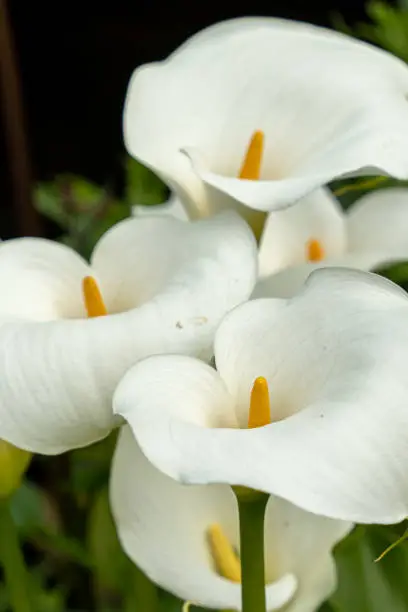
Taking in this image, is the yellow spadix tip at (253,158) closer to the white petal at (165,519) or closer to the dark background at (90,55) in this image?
the white petal at (165,519)

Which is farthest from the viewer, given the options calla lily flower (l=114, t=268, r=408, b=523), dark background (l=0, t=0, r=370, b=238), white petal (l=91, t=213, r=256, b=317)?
dark background (l=0, t=0, r=370, b=238)

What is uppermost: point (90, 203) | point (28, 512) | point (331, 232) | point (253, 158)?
point (253, 158)

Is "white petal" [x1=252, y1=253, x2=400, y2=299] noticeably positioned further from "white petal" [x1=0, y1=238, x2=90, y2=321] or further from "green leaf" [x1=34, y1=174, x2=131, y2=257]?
"green leaf" [x1=34, y1=174, x2=131, y2=257]

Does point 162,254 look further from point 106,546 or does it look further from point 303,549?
point 106,546

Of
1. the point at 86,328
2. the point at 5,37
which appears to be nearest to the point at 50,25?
the point at 5,37

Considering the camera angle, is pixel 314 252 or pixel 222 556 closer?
pixel 222 556

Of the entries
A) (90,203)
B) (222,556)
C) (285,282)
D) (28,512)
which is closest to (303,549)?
(222,556)

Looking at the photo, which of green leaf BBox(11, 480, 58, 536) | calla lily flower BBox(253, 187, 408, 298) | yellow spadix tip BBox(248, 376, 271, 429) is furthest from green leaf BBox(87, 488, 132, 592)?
yellow spadix tip BBox(248, 376, 271, 429)
